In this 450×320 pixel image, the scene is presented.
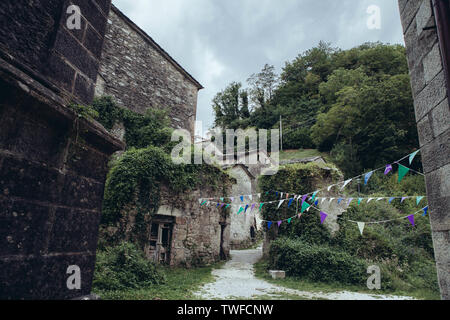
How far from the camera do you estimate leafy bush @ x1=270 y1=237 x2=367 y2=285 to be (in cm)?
770

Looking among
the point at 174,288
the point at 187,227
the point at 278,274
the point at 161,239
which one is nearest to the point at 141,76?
the point at 187,227

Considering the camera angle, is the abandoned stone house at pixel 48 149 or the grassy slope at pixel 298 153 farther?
the grassy slope at pixel 298 153

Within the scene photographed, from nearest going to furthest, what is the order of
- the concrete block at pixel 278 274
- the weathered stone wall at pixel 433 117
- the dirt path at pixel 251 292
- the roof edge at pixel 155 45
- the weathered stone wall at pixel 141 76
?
the weathered stone wall at pixel 433 117
the dirt path at pixel 251 292
the concrete block at pixel 278 274
the weathered stone wall at pixel 141 76
the roof edge at pixel 155 45

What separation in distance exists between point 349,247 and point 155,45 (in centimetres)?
1287

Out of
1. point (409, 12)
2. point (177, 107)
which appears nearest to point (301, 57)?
point (177, 107)

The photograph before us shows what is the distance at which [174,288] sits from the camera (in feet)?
19.1

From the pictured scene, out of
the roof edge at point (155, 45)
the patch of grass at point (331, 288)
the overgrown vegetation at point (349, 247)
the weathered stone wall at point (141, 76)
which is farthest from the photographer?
the roof edge at point (155, 45)

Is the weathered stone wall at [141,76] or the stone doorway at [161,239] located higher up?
the weathered stone wall at [141,76]

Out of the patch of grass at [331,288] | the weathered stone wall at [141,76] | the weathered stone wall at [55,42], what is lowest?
the patch of grass at [331,288]

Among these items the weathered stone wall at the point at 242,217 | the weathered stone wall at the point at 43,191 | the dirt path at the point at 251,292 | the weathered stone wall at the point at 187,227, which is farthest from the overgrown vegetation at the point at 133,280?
the weathered stone wall at the point at 242,217

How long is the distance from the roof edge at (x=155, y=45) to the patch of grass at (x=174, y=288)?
10833 millimetres

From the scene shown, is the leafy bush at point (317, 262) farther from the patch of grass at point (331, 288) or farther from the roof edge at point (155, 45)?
the roof edge at point (155, 45)

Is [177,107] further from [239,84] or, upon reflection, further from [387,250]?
[239,84]

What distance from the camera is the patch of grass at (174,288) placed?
473 cm
